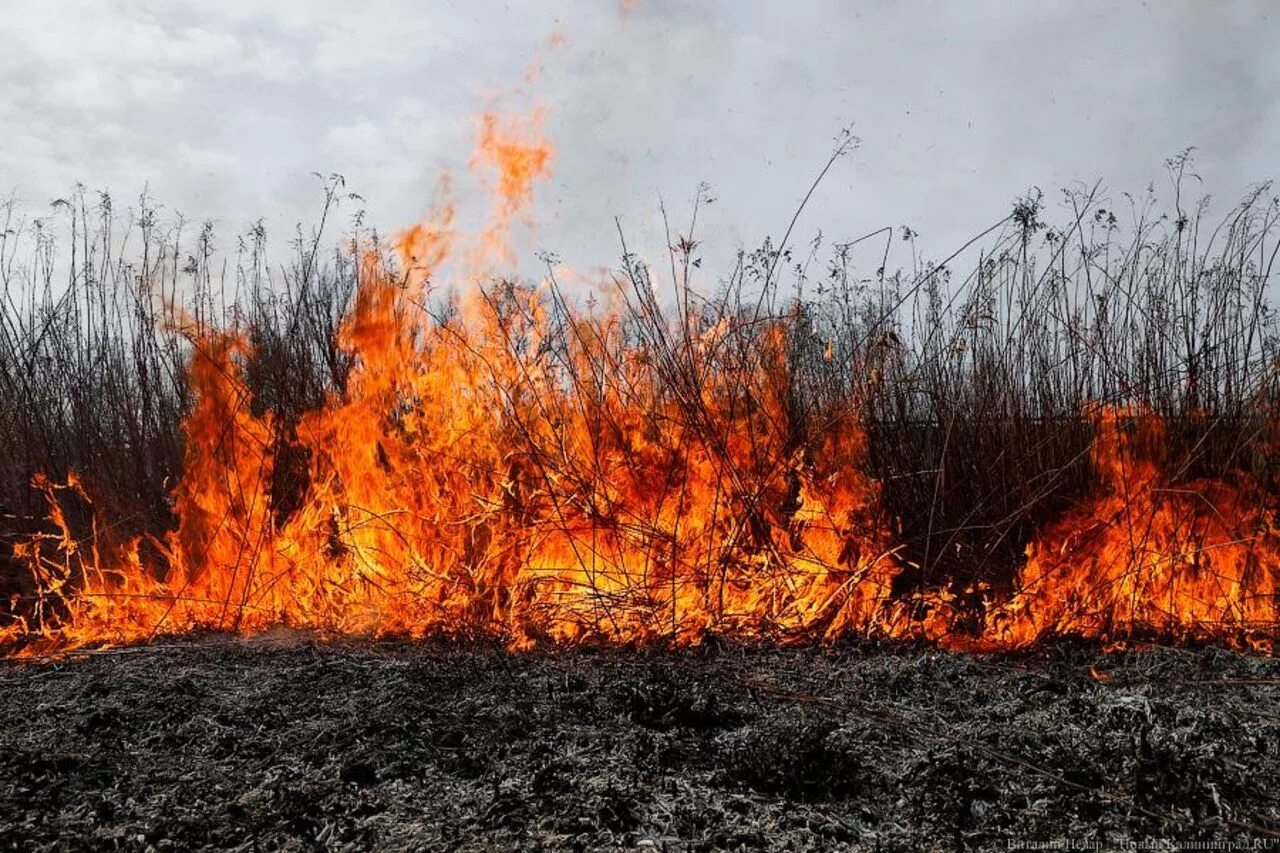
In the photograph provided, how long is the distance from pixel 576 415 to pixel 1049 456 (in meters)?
2.05

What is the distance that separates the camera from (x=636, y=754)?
2160 mm

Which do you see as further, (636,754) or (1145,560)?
(1145,560)

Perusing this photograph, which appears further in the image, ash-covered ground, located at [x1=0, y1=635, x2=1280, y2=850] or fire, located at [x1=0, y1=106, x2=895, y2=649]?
fire, located at [x1=0, y1=106, x2=895, y2=649]

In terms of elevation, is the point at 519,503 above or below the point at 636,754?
above

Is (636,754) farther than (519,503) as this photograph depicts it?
No

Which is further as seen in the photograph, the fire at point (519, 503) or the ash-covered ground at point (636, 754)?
the fire at point (519, 503)

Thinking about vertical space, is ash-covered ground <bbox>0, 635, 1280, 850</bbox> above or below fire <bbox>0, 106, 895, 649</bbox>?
below

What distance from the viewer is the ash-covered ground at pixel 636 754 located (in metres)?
1.81

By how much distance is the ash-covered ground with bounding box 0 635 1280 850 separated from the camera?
1.81m

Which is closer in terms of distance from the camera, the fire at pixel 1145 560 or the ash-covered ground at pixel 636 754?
the ash-covered ground at pixel 636 754

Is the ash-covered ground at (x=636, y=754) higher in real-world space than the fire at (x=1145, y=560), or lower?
lower

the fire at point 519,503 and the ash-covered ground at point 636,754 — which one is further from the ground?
the fire at point 519,503

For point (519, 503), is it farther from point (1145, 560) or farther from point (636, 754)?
point (1145, 560)

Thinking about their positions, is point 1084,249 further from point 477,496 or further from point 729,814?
point 729,814
